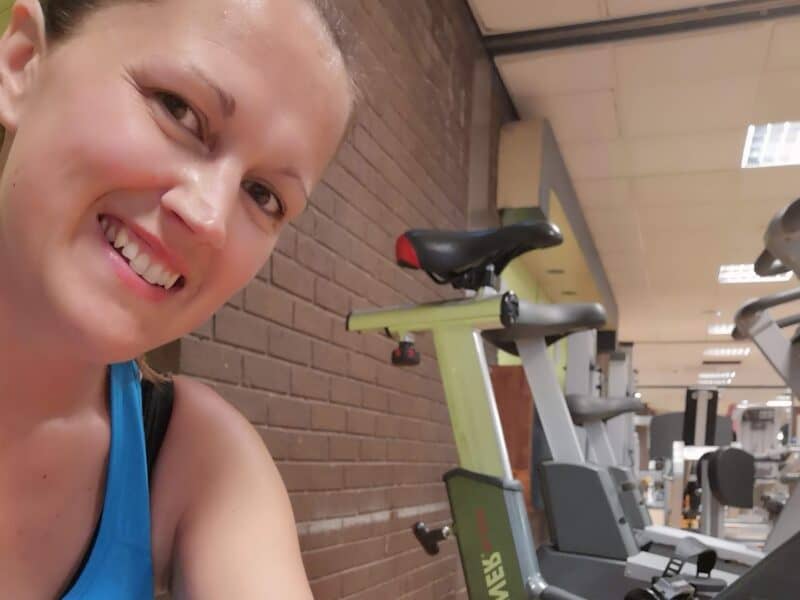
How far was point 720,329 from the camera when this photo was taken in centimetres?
1158

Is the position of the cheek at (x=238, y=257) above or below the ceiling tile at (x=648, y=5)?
below

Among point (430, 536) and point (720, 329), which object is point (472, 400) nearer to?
point (430, 536)

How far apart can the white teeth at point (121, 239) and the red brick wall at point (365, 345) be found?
41.1 inches

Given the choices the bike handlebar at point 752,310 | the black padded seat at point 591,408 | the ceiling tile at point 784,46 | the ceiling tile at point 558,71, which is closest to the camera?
the bike handlebar at point 752,310

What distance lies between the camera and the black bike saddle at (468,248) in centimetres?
184

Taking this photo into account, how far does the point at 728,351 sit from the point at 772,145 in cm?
891

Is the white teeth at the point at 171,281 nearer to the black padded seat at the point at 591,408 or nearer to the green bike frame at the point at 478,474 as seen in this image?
the green bike frame at the point at 478,474

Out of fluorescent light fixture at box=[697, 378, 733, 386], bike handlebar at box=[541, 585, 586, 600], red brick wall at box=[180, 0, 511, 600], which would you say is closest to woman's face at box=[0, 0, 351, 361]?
red brick wall at box=[180, 0, 511, 600]

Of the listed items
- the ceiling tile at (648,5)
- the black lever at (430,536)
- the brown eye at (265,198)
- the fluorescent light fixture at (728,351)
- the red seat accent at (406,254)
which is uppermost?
the ceiling tile at (648,5)

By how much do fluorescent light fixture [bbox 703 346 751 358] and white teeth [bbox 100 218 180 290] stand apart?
13.3 metres

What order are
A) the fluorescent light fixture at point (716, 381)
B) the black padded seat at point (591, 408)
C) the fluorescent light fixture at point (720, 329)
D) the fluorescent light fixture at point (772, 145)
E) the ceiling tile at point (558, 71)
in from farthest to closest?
the fluorescent light fixture at point (716, 381)
the fluorescent light fixture at point (720, 329)
the fluorescent light fixture at point (772, 145)
the ceiling tile at point (558, 71)
the black padded seat at point (591, 408)

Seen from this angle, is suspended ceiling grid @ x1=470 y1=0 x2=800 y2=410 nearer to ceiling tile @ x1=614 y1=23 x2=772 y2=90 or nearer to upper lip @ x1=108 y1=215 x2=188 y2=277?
ceiling tile @ x1=614 y1=23 x2=772 y2=90

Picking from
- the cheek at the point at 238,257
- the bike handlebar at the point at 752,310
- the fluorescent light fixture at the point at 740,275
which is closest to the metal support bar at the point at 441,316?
the cheek at the point at 238,257

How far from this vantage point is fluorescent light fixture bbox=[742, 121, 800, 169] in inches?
193
